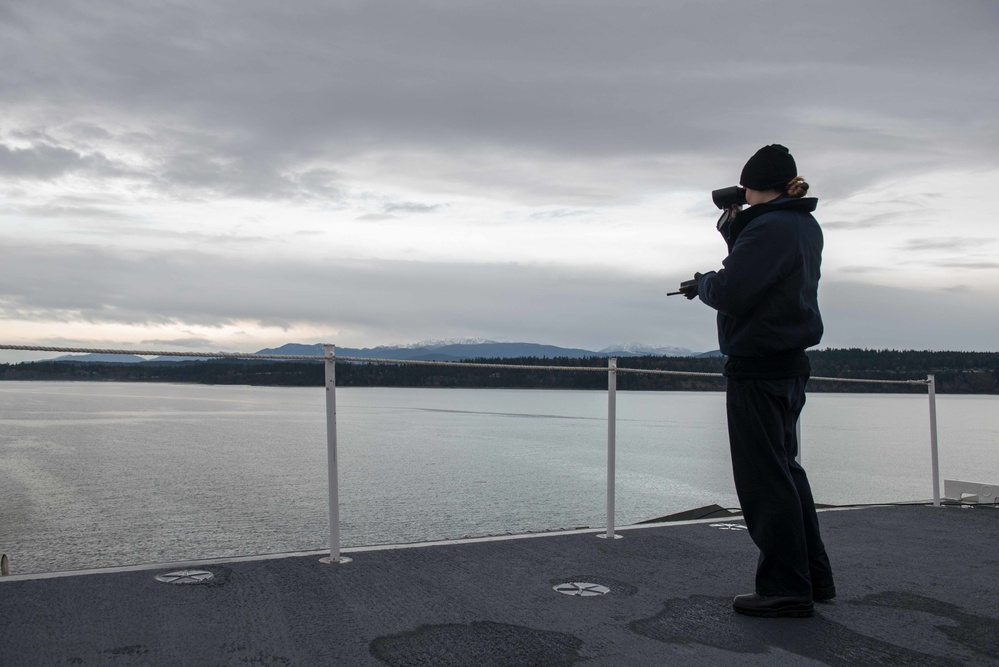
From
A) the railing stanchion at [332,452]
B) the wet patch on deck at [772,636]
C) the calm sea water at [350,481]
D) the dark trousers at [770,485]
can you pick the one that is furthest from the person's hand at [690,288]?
the calm sea water at [350,481]

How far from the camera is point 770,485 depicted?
291cm

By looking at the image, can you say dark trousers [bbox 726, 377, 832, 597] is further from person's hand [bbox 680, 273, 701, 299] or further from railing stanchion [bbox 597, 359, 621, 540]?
railing stanchion [bbox 597, 359, 621, 540]

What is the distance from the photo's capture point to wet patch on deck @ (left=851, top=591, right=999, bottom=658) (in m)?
2.60

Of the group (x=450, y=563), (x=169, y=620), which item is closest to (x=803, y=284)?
(x=450, y=563)

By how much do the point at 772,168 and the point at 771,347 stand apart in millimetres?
695

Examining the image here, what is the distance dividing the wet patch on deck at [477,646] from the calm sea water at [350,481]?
951 centimetres

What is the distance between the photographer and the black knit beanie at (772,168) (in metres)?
2.97

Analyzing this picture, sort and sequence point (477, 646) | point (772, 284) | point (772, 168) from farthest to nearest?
point (772, 168), point (772, 284), point (477, 646)

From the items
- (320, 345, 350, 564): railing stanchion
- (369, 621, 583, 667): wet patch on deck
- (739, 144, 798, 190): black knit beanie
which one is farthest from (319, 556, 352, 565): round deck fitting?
(739, 144, 798, 190): black knit beanie

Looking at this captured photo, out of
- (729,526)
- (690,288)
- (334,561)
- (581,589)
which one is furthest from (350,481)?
(690,288)

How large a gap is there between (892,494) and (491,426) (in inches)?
1256

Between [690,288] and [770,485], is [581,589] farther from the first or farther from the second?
[690,288]

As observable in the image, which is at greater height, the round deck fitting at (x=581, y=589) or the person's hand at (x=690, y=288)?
the person's hand at (x=690, y=288)

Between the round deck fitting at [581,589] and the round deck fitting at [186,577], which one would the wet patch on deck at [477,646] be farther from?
the round deck fitting at [186,577]
